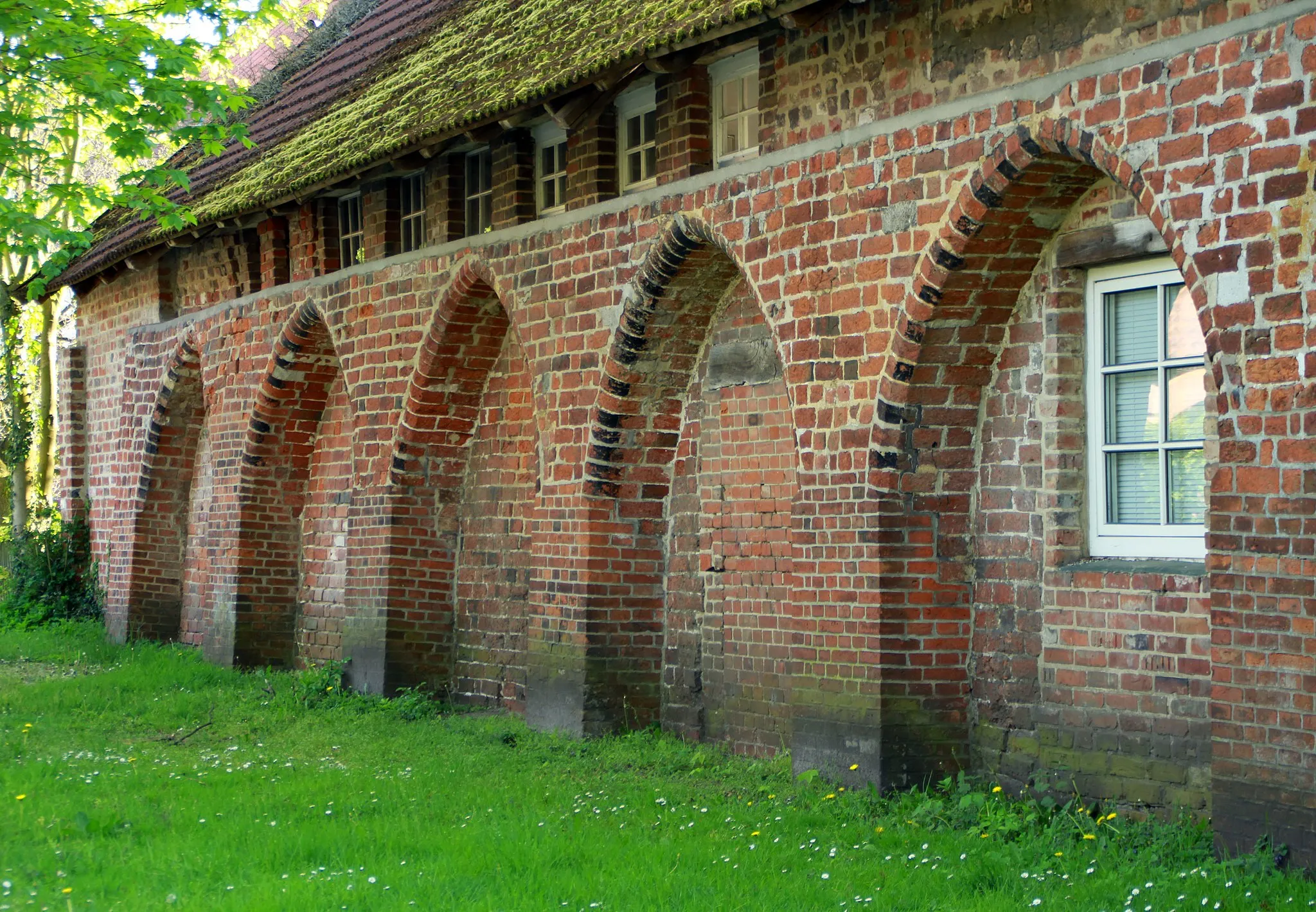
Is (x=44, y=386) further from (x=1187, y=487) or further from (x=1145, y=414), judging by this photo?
(x=1187, y=487)

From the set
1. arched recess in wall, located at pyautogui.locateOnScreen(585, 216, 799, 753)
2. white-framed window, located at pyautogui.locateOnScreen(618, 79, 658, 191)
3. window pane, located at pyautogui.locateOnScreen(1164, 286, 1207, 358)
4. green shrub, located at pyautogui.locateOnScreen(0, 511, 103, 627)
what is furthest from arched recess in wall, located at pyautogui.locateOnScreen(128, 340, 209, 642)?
window pane, located at pyautogui.locateOnScreen(1164, 286, 1207, 358)

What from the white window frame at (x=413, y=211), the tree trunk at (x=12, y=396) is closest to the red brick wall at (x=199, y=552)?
the white window frame at (x=413, y=211)

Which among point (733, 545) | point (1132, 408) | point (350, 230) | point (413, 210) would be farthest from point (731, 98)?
point (350, 230)

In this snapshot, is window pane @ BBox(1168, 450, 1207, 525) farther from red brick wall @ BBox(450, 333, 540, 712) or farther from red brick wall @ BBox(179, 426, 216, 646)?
red brick wall @ BBox(179, 426, 216, 646)

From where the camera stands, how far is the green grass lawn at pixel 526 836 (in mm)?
6691

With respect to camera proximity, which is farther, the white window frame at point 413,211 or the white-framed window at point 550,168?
the white window frame at point 413,211

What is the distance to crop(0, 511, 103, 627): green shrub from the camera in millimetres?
20656

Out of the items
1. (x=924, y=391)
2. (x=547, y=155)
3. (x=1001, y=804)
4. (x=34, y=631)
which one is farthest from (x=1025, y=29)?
(x=34, y=631)

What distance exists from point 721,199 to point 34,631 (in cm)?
1284

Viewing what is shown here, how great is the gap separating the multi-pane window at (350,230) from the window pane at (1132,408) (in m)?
8.23

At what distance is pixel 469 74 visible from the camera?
1295cm

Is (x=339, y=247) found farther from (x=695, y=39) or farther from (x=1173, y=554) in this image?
(x=1173, y=554)

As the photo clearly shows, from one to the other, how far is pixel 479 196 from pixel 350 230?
2404 mm

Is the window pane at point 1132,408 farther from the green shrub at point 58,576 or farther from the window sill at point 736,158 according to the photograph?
the green shrub at point 58,576
